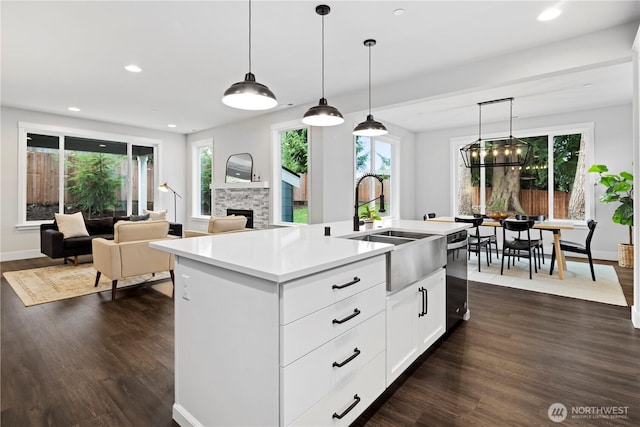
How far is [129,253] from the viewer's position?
3.81m

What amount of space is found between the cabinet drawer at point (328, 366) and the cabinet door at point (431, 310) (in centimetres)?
54

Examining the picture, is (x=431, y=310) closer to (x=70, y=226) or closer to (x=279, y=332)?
(x=279, y=332)

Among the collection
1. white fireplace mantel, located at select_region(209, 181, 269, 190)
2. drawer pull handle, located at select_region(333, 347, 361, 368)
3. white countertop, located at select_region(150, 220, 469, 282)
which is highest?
white fireplace mantel, located at select_region(209, 181, 269, 190)

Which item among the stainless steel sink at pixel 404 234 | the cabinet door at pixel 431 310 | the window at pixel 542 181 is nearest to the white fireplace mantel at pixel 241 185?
the stainless steel sink at pixel 404 234

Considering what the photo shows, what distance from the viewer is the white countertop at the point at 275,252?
4.28 feet

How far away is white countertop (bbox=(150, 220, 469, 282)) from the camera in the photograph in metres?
1.30

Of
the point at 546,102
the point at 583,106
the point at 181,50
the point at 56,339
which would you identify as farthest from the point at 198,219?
the point at 583,106

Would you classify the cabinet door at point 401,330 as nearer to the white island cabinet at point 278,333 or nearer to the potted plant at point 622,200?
the white island cabinet at point 278,333

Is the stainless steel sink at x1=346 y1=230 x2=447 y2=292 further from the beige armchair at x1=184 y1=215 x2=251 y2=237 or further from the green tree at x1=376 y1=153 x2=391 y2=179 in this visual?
the green tree at x1=376 y1=153 x2=391 y2=179

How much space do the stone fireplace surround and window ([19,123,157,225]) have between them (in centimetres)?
189

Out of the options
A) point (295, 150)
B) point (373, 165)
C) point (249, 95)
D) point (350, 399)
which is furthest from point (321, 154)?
point (350, 399)

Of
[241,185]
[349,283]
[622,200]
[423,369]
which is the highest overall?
[241,185]

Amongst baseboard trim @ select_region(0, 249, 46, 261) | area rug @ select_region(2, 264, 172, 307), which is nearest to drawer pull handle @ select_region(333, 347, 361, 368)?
area rug @ select_region(2, 264, 172, 307)

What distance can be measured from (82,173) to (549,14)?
837 centimetres
